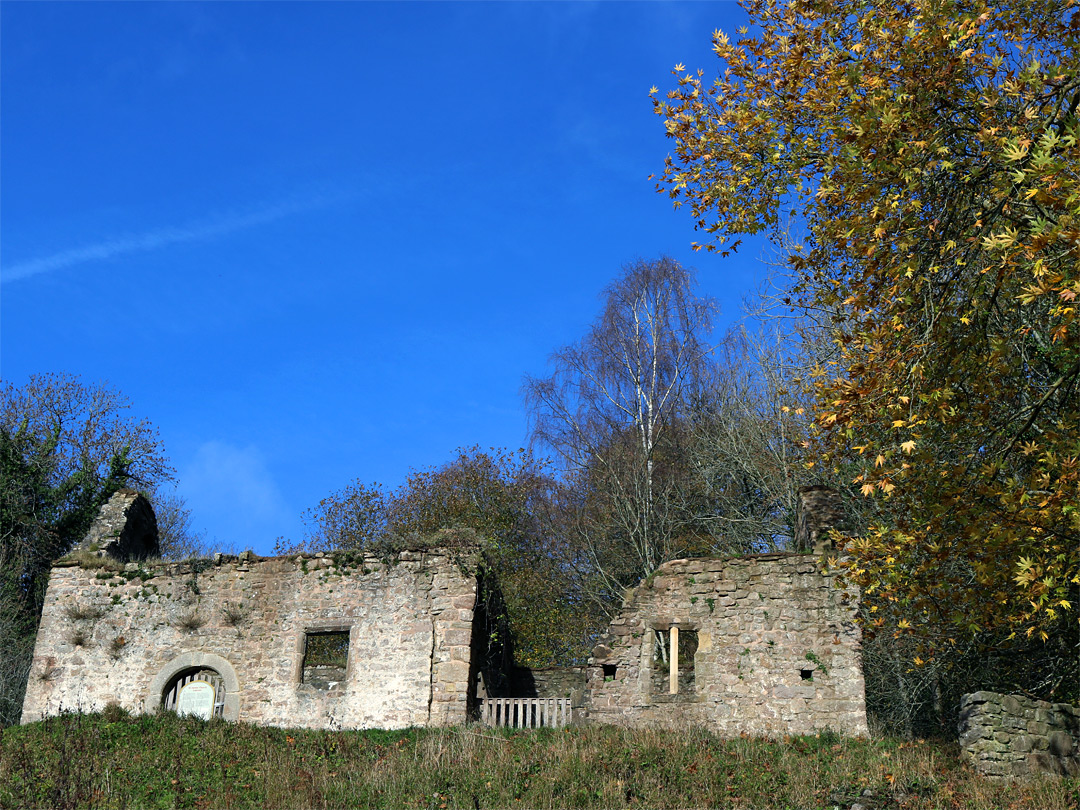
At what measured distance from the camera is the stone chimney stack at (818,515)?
14727 millimetres

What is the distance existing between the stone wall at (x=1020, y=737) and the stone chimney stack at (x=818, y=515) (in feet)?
12.7

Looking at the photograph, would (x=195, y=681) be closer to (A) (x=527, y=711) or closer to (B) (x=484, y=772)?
(A) (x=527, y=711)

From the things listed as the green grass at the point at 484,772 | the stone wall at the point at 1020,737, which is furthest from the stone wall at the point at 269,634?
the stone wall at the point at 1020,737

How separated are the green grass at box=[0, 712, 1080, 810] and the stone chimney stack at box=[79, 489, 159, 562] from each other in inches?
217

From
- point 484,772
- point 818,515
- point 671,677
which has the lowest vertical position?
point 484,772

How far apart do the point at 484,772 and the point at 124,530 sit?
11.1m

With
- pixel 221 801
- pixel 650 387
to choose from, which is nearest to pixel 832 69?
pixel 221 801

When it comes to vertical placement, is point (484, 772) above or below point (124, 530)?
below

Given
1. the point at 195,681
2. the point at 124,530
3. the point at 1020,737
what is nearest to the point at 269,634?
the point at 195,681

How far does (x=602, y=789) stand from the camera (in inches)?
376

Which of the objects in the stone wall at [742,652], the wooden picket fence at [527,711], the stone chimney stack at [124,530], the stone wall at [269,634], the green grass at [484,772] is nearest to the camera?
the green grass at [484,772]

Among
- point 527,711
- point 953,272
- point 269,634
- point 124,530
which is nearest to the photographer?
point 953,272

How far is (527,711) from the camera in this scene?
1468 cm

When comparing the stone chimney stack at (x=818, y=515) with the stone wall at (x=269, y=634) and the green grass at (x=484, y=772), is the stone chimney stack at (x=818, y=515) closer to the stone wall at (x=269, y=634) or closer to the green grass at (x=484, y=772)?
the green grass at (x=484, y=772)
